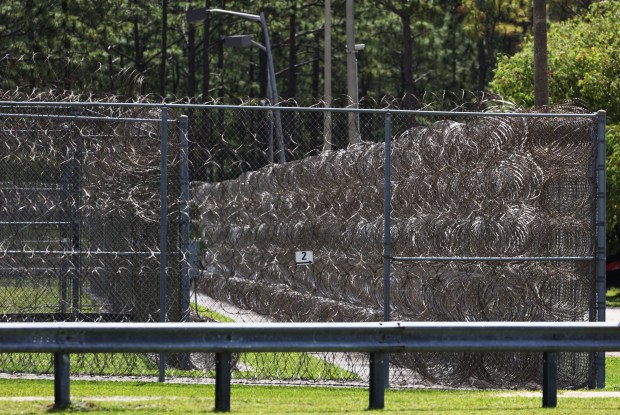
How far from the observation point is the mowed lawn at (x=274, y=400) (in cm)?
1017

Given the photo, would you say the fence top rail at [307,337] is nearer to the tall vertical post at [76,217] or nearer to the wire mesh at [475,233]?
the wire mesh at [475,233]

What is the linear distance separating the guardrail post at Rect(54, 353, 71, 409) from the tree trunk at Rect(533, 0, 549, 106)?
1188 cm

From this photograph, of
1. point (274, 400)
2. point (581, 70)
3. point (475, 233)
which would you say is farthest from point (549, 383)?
point (581, 70)

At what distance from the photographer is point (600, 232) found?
14328mm

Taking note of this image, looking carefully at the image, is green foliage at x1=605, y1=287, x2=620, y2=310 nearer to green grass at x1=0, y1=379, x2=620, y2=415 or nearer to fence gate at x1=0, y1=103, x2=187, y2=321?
fence gate at x1=0, y1=103, x2=187, y2=321

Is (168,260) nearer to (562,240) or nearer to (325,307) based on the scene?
(325,307)

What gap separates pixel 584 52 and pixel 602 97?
104 cm

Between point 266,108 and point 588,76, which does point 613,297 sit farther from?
point 266,108

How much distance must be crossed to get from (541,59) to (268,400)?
10.9 metres

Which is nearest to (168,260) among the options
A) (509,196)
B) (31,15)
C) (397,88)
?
(509,196)

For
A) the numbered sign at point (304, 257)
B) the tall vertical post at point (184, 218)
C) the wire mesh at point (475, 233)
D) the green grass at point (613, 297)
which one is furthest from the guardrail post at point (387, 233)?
the green grass at point (613, 297)

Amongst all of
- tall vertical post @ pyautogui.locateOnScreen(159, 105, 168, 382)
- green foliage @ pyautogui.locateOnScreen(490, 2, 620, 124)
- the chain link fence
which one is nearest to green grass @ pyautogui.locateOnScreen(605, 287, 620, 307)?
green foliage @ pyautogui.locateOnScreen(490, 2, 620, 124)

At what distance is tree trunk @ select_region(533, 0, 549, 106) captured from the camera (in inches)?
811

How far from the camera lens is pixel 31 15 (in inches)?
1955
